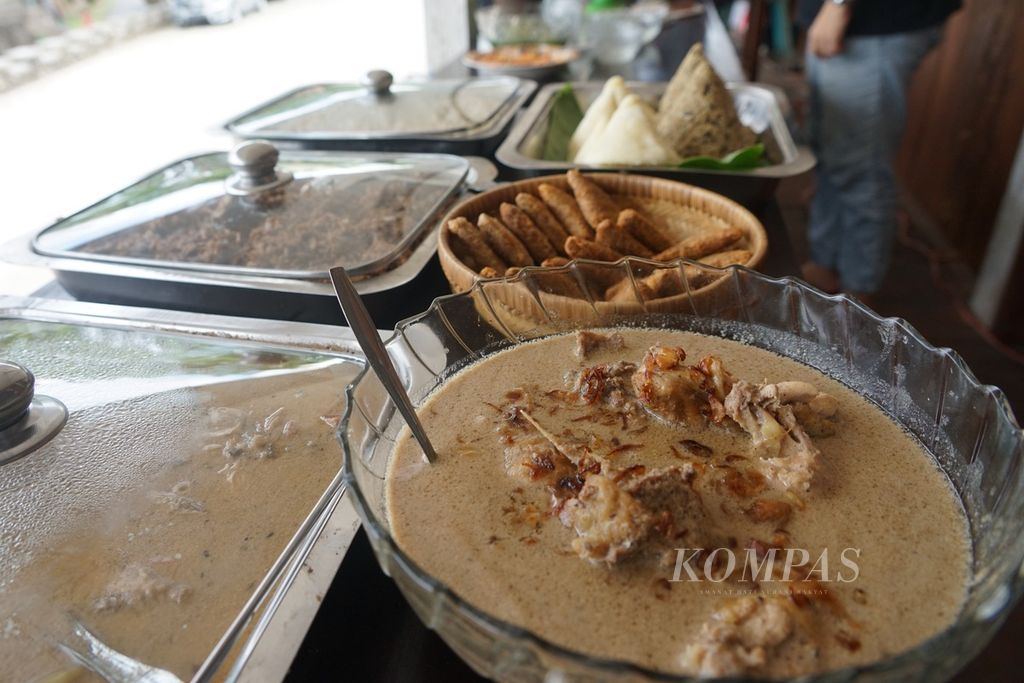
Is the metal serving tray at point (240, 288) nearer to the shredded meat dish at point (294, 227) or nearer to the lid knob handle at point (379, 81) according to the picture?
the shredded meat dish at point (294, 227)

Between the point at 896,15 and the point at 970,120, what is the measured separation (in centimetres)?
126

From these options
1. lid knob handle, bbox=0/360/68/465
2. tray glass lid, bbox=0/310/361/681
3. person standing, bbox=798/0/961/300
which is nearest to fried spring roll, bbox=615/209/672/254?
tray glass lid, bbox=0/310/361/681

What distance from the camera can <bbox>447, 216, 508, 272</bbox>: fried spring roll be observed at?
100cm

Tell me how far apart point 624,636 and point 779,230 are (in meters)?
1.06

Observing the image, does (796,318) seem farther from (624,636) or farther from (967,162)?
(967,162)

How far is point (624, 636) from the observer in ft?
1.65

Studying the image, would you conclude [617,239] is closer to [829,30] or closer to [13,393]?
[13,393]

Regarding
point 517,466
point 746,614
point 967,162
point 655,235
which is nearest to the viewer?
point 746,614

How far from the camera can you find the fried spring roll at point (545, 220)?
1.09 metres

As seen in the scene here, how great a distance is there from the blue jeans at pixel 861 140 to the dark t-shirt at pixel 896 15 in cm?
3

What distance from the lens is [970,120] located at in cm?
294

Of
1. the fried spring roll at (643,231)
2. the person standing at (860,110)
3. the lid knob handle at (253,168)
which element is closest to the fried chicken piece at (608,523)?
the fried spring roll at (643,231)

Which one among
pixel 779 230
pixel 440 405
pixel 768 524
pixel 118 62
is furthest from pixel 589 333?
pixel 118 62

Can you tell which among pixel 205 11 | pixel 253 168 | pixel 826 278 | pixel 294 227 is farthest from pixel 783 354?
pixel 205 11
